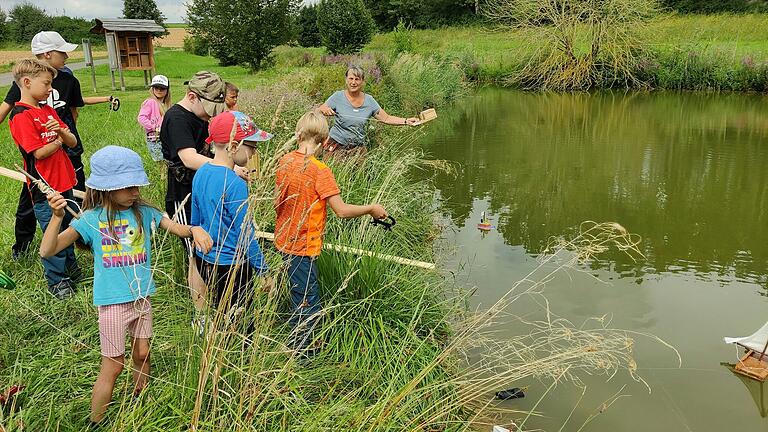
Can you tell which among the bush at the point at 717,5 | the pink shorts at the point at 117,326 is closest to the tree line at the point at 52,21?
the bush at the point at 717,5

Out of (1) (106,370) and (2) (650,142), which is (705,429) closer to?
(1) (106,370)

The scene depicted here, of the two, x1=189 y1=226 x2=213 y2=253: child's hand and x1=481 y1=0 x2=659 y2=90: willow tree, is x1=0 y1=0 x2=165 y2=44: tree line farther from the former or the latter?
x1=189 y1=226 x2=213 y2=253: child's hand

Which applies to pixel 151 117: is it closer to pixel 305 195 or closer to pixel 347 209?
pixel 305 195

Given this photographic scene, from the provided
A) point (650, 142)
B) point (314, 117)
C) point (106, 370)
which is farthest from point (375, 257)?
point (650, 142)

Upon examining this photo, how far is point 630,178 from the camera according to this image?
377 inches

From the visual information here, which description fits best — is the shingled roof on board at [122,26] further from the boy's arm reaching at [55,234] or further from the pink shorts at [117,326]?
the pink shorts at [117,326]

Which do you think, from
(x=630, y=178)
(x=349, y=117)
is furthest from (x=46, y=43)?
(x=630, y=178)

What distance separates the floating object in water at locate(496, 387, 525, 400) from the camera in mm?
3695

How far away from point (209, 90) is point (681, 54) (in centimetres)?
2417

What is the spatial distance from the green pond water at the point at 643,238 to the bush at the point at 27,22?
41801 mm

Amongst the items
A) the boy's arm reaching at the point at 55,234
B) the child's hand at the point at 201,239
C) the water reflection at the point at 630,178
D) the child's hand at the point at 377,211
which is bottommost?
the water reflection at the point at 630,178

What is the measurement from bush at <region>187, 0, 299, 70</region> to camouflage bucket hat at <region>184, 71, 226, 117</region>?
68.3ft

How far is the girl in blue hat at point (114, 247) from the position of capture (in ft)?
8.19

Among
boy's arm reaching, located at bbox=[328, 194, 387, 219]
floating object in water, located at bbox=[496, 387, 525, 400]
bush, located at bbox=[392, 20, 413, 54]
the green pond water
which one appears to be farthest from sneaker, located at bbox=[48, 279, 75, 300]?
bush, located at bbox=[392, 20, 413, 54]
